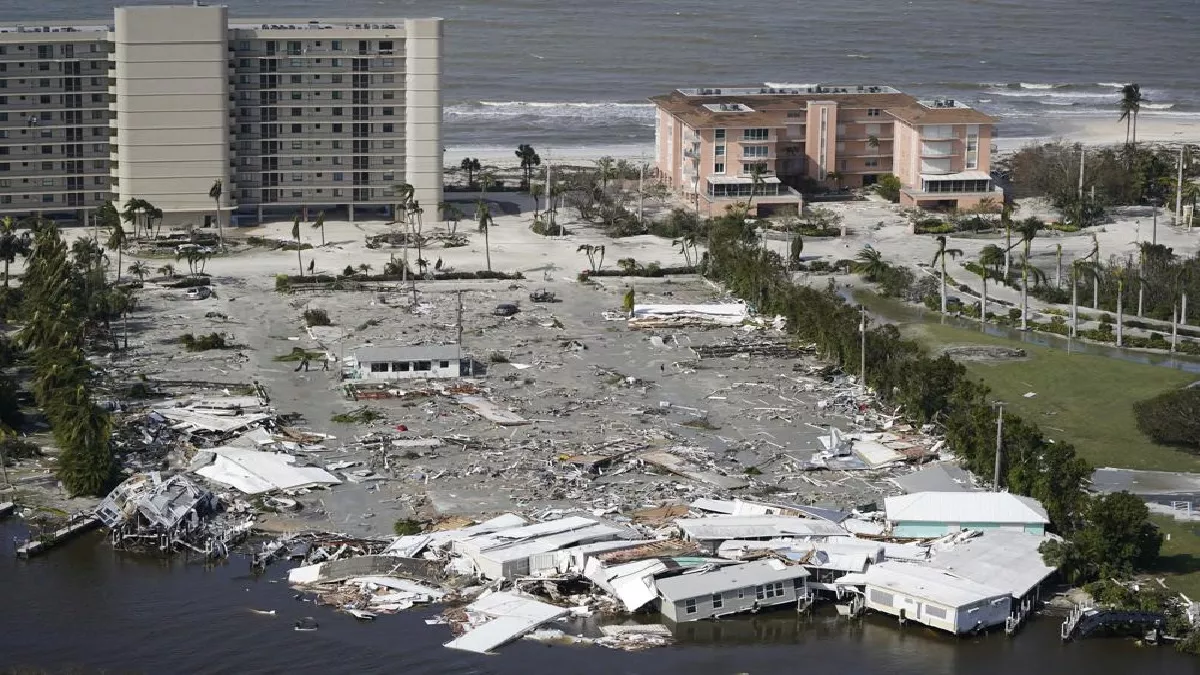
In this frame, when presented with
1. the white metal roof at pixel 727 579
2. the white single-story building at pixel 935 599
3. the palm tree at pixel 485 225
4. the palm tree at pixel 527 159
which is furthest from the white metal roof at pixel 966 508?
the palm tree at pixel 527 159

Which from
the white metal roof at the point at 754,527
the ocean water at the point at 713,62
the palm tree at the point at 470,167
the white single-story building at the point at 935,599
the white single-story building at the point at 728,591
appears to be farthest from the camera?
the ocean water at the point at 713,62

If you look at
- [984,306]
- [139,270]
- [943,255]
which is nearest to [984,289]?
[984,306]

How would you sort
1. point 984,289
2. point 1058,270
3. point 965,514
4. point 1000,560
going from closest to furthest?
point 1000,560 < point 965,514 < point 984,289 < point 1058,270

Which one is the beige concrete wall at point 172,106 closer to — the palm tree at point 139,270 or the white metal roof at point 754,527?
the palm tree at point 139,270

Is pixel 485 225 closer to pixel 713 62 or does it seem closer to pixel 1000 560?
pixel 1000 560

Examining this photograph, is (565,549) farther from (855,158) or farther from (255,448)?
(855,158)

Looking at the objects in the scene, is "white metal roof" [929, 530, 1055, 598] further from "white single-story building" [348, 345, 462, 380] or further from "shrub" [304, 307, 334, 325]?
"shrub" [304, 307, 334, 325]

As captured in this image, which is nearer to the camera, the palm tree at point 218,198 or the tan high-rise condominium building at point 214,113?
the palm tree at point 218,198
